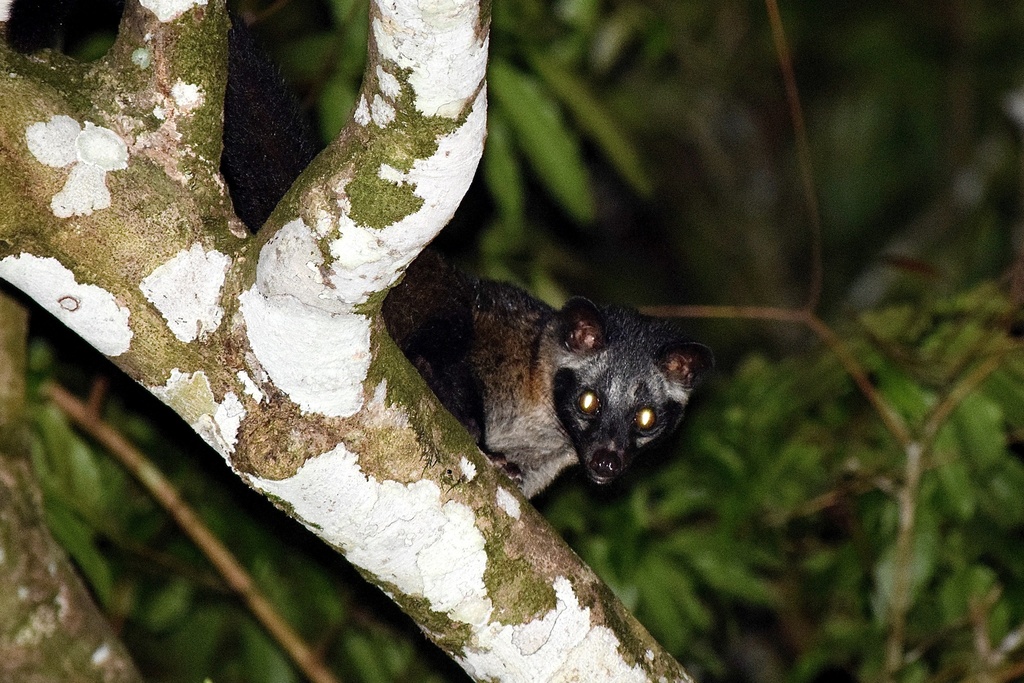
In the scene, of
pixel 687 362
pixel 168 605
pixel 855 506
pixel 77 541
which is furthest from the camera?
pixel 855 506

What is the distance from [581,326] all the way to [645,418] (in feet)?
1.62

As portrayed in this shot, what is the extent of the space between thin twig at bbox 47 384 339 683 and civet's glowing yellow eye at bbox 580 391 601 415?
162 cm

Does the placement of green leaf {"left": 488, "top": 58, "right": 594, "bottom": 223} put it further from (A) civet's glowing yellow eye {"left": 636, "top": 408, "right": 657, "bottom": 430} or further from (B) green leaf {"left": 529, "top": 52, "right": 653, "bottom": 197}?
(A) civet's glowing yellow eye {"left": 636, "top": 408, "right": 657, "bottom": 430}

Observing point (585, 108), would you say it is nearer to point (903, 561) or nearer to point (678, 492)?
point (678, 492)

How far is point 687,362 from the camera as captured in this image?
4.86 metres

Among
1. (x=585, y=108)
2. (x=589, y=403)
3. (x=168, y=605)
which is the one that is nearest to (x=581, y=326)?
(x=589, y=403)

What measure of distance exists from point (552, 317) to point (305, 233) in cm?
238

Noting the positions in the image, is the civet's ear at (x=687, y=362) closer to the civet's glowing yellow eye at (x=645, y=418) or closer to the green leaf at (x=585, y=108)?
the civet's glowing yellow eye at (x=645, y=418)

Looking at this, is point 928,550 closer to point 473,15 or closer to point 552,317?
point 552,317

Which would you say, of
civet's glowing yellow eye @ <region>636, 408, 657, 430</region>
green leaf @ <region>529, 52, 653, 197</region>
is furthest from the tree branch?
green leaf @ <region>529, 52, 653, 197</region>

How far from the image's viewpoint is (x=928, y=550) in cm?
509

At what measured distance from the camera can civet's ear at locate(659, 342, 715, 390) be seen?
4781 mm

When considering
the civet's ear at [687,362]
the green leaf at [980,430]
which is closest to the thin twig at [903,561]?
the green leaf at [980,430]

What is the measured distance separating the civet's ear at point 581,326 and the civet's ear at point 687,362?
334mm
